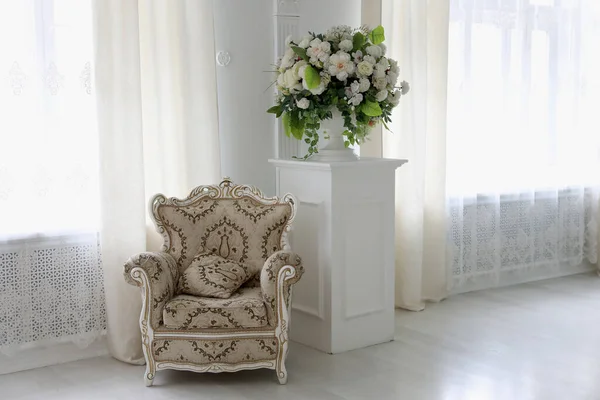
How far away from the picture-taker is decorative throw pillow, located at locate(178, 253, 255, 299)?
3652 millimetres

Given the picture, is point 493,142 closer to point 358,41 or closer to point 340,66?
point 358,41

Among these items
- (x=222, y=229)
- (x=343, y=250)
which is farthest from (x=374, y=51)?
(x=222, y=229)

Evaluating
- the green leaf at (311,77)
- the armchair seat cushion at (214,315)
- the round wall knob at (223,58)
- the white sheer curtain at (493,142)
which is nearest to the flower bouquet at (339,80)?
the green leaf at (311,77)

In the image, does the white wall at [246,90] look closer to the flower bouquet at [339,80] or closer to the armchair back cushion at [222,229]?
the flower bouquet at [339,80]

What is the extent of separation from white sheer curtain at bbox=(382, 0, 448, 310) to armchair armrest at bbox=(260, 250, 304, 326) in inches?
62.4

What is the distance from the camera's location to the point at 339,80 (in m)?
3.91

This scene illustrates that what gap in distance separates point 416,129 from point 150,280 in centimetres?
227

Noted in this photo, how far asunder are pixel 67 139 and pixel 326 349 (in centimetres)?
183

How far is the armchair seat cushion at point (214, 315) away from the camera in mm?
3484

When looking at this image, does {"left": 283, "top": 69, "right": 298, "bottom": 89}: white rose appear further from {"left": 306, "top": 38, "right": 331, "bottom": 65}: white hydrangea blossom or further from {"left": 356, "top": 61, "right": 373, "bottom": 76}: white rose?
{"left": 356, "top": 61, "right": 373, "bottom": 76}: white rose

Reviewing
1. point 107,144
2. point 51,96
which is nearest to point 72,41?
point 51,96

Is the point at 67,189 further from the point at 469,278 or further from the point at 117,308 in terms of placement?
the point at 469,278

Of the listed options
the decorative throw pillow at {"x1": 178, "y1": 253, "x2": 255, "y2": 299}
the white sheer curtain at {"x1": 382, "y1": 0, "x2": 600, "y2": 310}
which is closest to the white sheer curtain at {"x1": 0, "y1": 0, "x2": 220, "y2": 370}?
the decorative throw pillow at {"x1": 178, "y1": 253, "x2": 255, "y2": 299}

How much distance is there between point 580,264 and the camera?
6141mm
